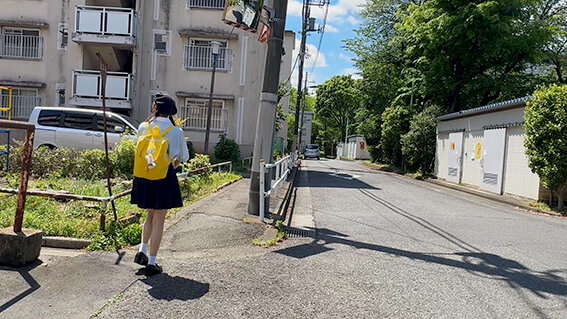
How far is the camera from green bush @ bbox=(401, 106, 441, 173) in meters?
21.4

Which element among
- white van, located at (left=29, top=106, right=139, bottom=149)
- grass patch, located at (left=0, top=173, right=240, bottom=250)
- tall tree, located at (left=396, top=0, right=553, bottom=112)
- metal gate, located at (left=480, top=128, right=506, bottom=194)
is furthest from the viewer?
tall tree, located at (left=396, top=0, right=553, bottom=112)

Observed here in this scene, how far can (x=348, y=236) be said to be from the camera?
6.34 metres

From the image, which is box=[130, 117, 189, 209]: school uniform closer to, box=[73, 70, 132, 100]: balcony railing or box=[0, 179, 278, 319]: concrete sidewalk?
box=[0, 179, 278, 319]: concrete sidewalk

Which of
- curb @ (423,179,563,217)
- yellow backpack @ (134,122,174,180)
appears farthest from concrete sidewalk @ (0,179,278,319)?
curb @ (423,179,563,217)

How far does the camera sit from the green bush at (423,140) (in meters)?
21.4

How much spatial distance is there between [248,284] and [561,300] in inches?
115

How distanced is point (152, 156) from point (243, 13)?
331cm

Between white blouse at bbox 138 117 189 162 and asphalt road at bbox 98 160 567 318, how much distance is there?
1179 millimetres

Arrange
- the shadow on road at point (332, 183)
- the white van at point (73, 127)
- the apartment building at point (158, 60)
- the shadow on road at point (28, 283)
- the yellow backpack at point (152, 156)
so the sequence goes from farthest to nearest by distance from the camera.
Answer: the apartment building at point (158, 60), the shadow on road at point (332, 183), the white van at point (73, 127), the yellow backpack at point (152, 156), the shadow on road at point (28, 283)

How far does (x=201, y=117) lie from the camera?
18328 mm

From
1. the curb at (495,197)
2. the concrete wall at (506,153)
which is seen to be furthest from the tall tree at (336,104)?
the curb at (495,197)

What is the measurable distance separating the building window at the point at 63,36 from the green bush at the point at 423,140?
55.8ft

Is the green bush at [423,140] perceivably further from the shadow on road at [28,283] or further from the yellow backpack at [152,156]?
the shadow on road at [28,283]

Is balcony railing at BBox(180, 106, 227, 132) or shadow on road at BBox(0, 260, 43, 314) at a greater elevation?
balcony railing at BBox(180, 106, 227, 132)
